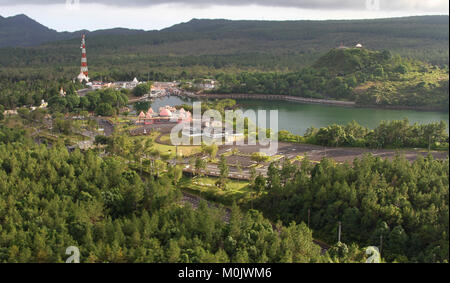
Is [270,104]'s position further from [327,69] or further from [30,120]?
[30,120]

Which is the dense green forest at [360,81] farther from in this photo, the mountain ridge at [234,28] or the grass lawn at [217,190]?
the grass lawn at [217,190]

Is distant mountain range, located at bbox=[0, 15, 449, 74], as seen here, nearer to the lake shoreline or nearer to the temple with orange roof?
the lake shoreline

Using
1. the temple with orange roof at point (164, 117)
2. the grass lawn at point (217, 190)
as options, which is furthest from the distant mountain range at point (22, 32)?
the grass lawn at point (217, 190)

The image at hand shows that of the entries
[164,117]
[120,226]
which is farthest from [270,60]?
[120,226]

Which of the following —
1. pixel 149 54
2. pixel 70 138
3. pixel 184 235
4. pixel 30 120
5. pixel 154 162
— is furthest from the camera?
pixel 149 54

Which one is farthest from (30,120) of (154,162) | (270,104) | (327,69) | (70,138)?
(327,69)
